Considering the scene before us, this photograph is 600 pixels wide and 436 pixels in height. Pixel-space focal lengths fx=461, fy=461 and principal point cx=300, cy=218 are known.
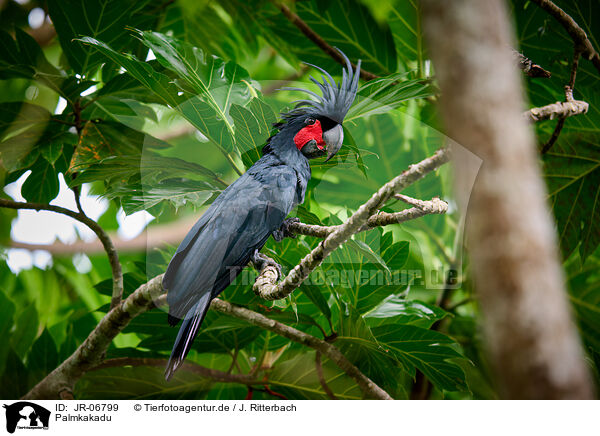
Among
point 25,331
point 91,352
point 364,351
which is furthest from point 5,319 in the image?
point 364,351

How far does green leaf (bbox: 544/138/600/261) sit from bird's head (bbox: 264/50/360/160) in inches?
14.2

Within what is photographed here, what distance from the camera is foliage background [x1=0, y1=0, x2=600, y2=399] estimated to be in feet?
2.17

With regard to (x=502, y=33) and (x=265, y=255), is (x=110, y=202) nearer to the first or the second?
(x=265, y=255)

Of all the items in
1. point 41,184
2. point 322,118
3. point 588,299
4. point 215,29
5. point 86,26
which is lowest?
point 588,299

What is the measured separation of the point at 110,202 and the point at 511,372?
671 mm

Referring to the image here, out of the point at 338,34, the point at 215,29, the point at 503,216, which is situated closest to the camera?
the point at 503,216

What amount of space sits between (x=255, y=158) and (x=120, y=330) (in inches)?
14.3

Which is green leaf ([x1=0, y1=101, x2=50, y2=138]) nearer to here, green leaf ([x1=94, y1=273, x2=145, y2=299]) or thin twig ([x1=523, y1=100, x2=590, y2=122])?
green leaf ([x1=94, y1=273, x2=145, y2=299])

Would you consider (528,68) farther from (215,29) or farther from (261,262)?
(215,29)

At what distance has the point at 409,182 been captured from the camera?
477 millimetres

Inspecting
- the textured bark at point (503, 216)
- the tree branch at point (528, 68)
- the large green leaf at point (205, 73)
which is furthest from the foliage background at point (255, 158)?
the textured bark at point (503, 216)

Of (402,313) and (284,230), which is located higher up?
(284,230)

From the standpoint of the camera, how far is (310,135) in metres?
0.70
